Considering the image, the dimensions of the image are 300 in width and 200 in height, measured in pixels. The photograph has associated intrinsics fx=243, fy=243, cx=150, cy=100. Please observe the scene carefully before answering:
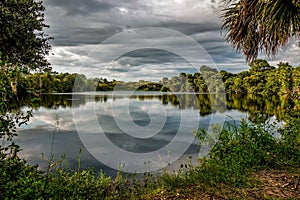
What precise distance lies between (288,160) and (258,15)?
3.55 meters

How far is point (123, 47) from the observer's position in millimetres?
8289

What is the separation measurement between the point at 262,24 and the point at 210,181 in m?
3.93

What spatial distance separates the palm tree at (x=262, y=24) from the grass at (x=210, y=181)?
2.84m

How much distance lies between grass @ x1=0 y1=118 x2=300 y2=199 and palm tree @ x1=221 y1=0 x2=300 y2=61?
9.32 feet

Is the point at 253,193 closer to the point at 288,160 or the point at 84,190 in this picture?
the point at 288,160

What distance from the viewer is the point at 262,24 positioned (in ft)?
19.2

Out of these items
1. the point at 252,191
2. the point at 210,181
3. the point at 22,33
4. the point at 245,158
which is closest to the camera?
the point at 252,191

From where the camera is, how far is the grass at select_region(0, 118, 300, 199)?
3822mm

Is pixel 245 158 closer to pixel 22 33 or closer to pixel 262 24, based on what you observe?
pixel 262 24

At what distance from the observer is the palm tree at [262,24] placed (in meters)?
5.76

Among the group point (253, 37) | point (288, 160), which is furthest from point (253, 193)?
point (253, 37)

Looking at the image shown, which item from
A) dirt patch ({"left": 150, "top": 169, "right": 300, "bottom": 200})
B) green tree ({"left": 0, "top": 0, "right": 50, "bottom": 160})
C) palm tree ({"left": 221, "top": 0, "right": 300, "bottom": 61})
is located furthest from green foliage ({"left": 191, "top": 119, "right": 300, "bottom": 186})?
green tree ({"left": 0, "top": 0, "right": 50, "bottom": 160})

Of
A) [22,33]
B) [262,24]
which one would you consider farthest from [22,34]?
[262,24]

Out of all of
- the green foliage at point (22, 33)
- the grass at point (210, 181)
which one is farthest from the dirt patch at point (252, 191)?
the green foliage at point (22, 33)
